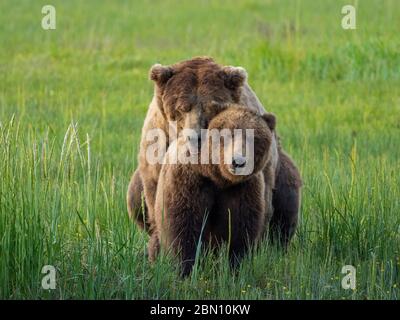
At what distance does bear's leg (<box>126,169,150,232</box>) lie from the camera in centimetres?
702

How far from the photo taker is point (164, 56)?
14422 mm

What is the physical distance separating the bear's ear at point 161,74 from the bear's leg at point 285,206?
1141mm

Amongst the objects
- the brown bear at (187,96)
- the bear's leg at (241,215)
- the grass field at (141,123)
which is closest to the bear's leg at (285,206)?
the grass field at (141,123)

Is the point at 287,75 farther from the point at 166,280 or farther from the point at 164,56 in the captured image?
the point at 166,280

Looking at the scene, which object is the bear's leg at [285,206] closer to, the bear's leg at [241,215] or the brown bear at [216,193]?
the brown bear at [216,193]

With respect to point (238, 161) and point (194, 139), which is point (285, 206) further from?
point (238, 161)

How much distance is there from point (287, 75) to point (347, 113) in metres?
1.99

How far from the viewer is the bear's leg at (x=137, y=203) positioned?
7.02 m

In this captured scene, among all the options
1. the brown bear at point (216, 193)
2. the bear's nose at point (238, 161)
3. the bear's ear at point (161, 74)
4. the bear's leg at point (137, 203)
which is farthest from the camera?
the bear's leg at point (137, 203)

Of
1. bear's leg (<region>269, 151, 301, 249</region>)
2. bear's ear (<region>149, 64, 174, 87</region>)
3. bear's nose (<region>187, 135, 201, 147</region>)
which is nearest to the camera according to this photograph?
bear's nose (<region>187, 135, 201, 147</region>)

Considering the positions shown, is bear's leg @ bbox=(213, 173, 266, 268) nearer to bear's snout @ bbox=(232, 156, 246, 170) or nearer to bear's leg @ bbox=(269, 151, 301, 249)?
bear's snout @ bbox=(232, 156, 246, 170)

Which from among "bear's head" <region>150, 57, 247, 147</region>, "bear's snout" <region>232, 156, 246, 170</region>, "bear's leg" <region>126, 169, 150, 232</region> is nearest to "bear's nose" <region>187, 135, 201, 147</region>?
"bear's head" <region>150, 57, 247, 147</region>

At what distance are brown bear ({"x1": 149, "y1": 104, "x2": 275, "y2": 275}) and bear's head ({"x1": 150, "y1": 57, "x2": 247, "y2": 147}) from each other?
237 millimetres
